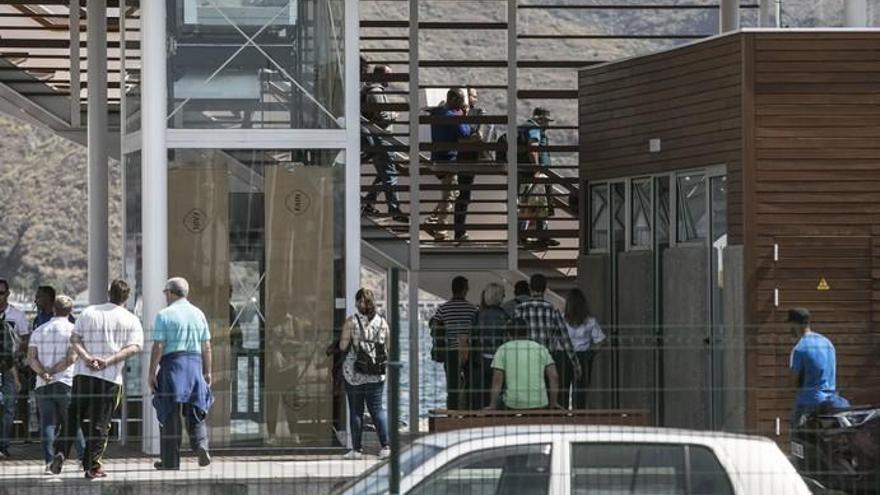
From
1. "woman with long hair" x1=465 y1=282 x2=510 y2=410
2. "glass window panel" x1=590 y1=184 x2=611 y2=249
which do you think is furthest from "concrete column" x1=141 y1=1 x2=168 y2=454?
"glass window panel" x1=590 y1=184 x2=611 y2=249

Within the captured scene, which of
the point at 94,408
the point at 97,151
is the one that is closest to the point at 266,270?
the point at 94,408

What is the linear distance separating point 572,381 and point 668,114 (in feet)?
12.1

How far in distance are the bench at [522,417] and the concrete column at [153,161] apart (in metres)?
3.80

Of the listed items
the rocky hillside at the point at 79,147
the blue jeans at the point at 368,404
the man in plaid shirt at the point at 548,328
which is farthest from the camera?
the rocky hillside at the point at 79,147

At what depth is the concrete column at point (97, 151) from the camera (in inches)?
782

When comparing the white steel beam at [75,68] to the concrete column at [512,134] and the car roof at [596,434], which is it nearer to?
the concrete column at [512,134]

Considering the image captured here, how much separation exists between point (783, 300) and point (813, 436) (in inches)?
123

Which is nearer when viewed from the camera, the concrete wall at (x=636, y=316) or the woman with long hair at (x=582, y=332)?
the woman with long hair at (x=582, y=332)

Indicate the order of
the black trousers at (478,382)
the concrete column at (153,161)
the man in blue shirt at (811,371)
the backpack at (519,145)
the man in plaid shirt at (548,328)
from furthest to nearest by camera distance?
the backpack at (519,145), the concrete column at (153,161), the man in plaid shirt at (548,328), the man in blue shirt at (811,371), the black trousers at (478,382)

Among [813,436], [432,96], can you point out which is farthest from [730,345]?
[432,96]

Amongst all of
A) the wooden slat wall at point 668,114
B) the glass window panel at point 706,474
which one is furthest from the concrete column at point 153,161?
the glass window panel at point 706,474

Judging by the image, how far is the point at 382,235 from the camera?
23.4 meters

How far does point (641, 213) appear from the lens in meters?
20.5

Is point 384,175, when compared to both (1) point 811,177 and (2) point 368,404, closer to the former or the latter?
(1) point 811,177
